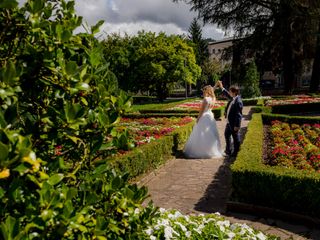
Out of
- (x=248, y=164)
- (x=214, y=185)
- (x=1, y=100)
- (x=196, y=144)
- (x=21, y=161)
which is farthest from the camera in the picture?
(x=196, y=144)

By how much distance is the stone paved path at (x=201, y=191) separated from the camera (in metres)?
5.53

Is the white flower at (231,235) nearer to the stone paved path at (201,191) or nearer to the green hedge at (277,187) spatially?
the stone paved path at (201,191)

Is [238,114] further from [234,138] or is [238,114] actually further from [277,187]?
[277,187]

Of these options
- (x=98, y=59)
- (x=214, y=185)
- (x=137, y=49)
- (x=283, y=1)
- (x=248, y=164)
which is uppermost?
(x=283, y=1)

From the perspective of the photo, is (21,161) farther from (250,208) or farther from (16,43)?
(250,208)

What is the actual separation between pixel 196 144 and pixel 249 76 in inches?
1028

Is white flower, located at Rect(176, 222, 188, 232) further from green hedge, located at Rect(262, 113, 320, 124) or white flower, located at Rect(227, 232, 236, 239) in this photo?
green hedge, located at Rect(262, 113, 320, 124)

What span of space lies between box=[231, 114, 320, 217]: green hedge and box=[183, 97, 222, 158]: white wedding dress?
11.0ft

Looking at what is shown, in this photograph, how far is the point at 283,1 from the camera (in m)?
32.7

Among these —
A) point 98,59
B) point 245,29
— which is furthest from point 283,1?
point 98,59

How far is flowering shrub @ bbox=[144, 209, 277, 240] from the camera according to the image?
3.30 metres

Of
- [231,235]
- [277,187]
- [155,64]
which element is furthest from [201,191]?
[155,64]

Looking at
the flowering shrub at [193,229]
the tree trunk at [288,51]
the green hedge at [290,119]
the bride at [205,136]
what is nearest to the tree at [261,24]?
the tree trunk at [288,51]

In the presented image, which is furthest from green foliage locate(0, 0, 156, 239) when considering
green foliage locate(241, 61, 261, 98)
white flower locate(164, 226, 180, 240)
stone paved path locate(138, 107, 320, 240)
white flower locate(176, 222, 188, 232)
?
green foliage locate(241, 61, 261, 98)
